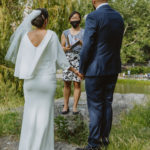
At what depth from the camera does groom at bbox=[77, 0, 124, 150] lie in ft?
10.3

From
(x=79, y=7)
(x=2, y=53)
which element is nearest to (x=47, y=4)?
(x=79, y=7)

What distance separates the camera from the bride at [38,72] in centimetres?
300

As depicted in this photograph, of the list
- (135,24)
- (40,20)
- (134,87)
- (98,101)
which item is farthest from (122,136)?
(135,24)

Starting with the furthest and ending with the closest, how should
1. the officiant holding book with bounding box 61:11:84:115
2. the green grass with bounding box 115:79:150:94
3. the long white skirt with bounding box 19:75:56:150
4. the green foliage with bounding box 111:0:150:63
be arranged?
1. the green foliage with bounding box 111:0:150:63
2. the green grass with bounding box 115:79:150:94
3. the officiant holding book with bounding box 61:11:84:115
4. the long white skirt with bounding box 19:75:56:150

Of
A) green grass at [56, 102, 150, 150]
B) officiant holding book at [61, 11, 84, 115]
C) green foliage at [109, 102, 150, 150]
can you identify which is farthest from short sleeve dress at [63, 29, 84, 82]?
green foliage at [109, 102, 150, 150]

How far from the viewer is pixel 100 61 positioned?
319 centimetres

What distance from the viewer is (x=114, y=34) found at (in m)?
3.20

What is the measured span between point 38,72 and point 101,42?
0.86 meters

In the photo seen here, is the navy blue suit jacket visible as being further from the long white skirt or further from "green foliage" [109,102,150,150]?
"green foliage" [109,102,150,150]

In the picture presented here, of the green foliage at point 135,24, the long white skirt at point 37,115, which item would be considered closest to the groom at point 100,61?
the long white skirt at point 37,115

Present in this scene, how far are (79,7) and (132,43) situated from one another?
2486cm

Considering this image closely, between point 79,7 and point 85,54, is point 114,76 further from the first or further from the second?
point 79,7

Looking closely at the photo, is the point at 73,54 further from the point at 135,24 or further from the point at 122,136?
the point at 135,24

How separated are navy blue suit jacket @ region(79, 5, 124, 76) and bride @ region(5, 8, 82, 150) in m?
0.31
